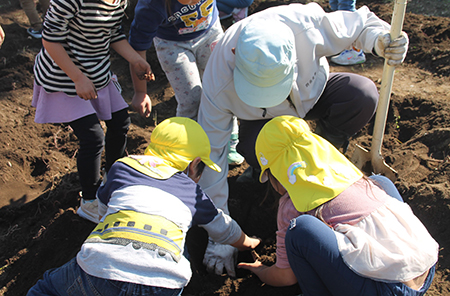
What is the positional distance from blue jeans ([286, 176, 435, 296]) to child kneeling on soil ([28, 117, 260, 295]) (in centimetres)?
42

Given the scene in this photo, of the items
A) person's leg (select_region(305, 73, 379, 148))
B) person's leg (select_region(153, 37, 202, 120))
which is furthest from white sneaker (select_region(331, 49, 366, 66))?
person's leg (select_region(153, 37, 202, 120))

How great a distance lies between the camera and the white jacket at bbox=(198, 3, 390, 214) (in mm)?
1769

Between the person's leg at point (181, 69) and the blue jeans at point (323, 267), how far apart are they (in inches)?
48.5

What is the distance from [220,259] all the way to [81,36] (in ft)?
4.49

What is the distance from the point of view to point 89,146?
184 centimetres

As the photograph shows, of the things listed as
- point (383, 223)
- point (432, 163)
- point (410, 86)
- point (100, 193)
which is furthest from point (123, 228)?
point (410, 86)

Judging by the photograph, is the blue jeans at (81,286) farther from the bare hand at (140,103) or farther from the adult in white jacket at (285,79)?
the bare hand at (140,103)

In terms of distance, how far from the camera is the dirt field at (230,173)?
6.02 feet

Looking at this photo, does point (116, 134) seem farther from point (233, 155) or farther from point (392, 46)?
point (392, 46)

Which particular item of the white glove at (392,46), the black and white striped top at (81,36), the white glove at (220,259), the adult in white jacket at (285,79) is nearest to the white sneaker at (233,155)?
the adult in white jacket at (285,79)

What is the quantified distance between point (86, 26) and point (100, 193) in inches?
32.1

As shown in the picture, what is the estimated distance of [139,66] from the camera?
72.9 inches

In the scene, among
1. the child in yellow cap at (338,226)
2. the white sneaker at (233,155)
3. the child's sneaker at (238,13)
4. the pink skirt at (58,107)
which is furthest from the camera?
the child's sneaker at (238,13)

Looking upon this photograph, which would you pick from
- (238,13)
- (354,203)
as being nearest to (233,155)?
(354,203)
